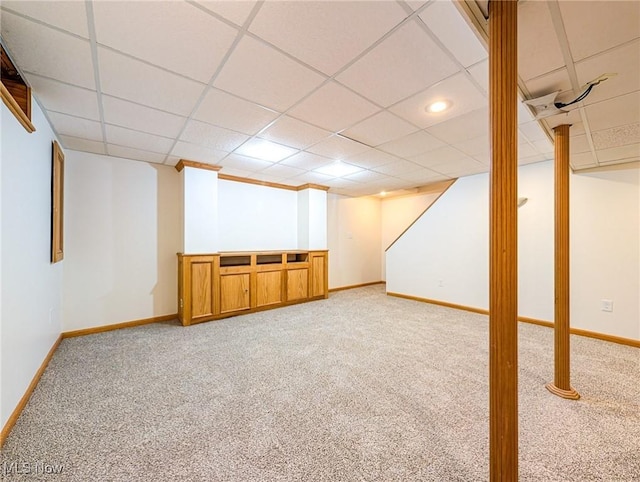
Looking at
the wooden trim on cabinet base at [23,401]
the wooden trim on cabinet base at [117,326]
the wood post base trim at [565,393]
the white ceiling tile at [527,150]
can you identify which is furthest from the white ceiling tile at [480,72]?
the wooden trim on cabinet base at [117,326]

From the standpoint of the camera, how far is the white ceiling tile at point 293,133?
2490 millimetres

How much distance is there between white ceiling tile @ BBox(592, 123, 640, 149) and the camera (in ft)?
7.56

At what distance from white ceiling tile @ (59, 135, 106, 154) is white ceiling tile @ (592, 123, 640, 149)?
532 cm

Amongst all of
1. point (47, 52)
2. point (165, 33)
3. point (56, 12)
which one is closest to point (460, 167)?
point (165, 33)

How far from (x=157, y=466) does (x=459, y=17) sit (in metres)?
2.82

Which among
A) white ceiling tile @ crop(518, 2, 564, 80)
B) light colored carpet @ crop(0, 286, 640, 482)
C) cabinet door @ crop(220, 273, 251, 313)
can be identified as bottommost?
light colored carpet @ crop(0, 286, 640, 482)

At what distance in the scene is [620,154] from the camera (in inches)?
114

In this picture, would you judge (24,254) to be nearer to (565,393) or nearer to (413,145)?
(413,145)

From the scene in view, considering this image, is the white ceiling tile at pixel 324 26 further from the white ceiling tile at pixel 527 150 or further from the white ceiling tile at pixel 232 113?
the white ceiling tile at pixel 527 150

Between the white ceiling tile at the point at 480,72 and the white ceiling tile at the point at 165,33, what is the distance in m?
1.51

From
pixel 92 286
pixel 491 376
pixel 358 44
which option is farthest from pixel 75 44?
pixel 92 286

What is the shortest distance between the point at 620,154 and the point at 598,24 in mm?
2607

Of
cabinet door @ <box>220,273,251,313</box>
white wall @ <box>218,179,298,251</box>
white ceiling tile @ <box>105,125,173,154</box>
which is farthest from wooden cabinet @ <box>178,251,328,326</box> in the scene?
white ceiling tile @ <box>105,125,173,154</box>

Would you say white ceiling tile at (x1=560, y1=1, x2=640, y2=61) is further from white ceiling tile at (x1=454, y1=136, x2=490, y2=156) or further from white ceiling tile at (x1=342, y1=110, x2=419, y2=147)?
white ceiling tile at (x1=454, y1=136, x2=490, y2=156)
